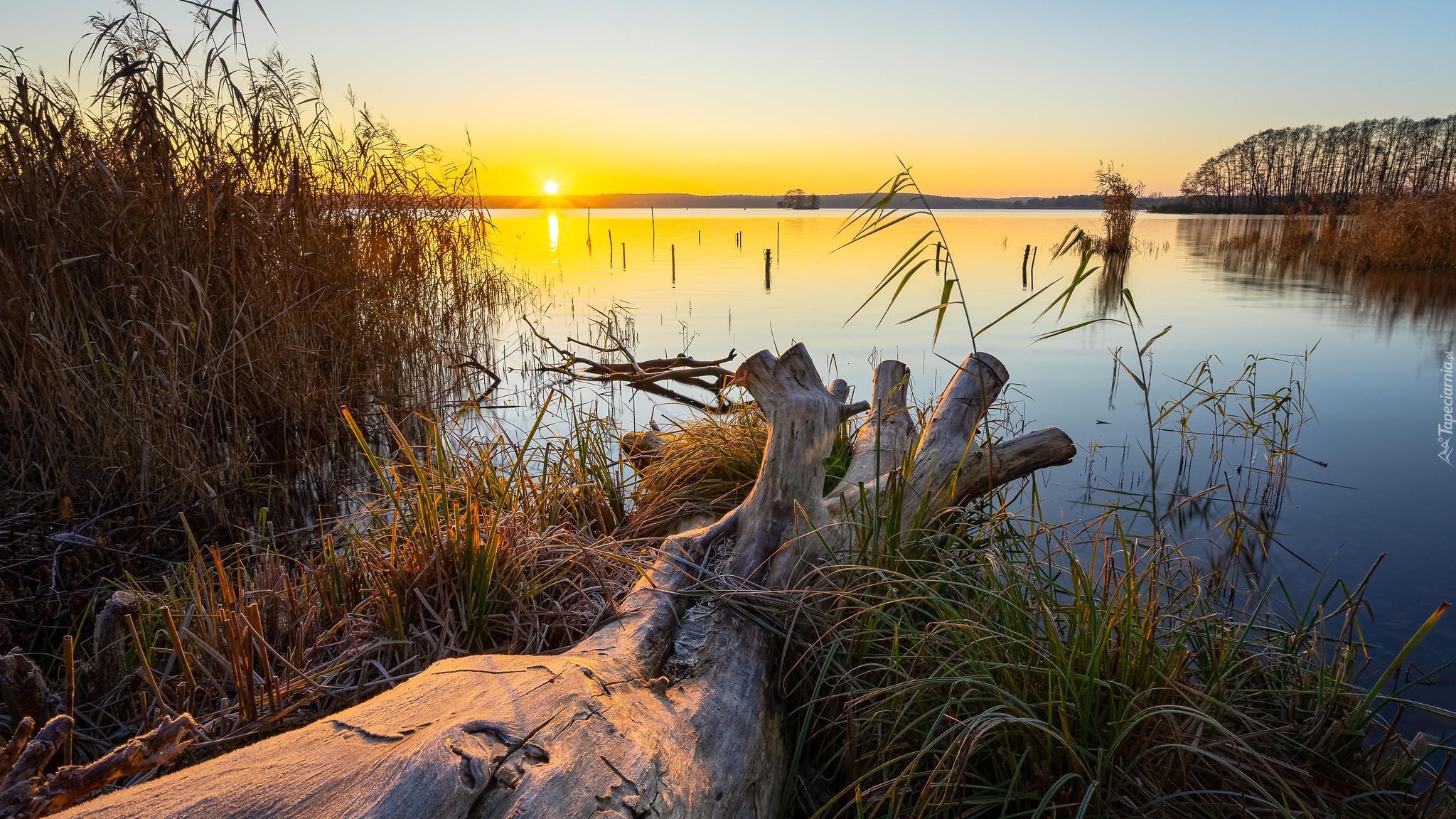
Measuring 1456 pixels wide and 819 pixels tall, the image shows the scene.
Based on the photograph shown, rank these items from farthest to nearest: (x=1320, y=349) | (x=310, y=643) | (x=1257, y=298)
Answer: (x=1257, y=298) < (x=1320, y=349) < (x=310, y=643)

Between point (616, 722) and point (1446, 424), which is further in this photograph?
point (1446, 424)

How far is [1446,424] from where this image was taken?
6.96 m

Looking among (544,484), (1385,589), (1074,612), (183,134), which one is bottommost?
(1385,589)

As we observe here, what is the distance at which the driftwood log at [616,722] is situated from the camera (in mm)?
Result: 1229

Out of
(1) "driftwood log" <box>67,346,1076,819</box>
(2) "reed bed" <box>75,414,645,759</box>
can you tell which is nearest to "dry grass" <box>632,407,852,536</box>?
(2) "reed bed" <box>75,414,645,759</box>

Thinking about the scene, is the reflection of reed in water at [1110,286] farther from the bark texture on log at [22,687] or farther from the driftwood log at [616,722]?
the bark texture on log at [22,687]

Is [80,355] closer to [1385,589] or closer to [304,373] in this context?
[304,373]

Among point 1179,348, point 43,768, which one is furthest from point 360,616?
point 1179,348

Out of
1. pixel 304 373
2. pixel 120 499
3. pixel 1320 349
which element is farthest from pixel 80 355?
pixel 1320 349

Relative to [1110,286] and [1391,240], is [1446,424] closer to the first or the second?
[1110,286]

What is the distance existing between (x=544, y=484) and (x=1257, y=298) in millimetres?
16138

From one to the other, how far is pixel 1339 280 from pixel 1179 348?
410 inches

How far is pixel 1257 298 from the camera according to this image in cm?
1445

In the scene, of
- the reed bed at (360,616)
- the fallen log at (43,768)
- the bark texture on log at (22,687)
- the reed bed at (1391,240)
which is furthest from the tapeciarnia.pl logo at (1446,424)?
the reed bed at (1391,240)
